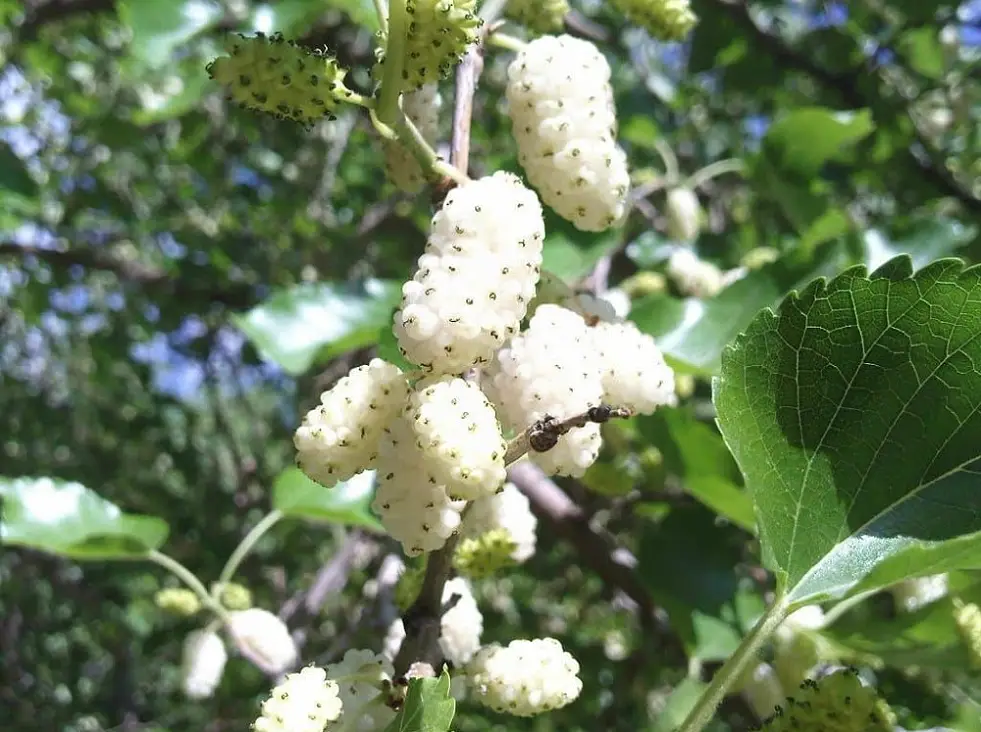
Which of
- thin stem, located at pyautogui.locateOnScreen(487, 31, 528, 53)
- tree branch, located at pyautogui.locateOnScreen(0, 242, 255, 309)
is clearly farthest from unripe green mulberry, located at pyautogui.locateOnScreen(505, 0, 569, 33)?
tree branch, located at pyautogui.locateOnScreen(0, 242, 255, 309)

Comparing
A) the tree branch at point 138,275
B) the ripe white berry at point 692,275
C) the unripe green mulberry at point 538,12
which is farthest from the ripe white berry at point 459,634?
the tree branch at point 138,275

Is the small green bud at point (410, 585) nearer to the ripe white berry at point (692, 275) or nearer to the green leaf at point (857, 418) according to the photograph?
the green leaf at point (857, 418)

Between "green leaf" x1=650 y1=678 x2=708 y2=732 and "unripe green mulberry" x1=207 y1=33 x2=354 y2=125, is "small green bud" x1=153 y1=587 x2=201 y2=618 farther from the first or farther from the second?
"unripe green mulberry" x1=207 y1=33 x2=354 y2=125

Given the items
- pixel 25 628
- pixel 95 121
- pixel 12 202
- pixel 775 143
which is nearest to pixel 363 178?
pixel 95 121

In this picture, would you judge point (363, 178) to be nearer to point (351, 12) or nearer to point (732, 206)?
point (732, 206)

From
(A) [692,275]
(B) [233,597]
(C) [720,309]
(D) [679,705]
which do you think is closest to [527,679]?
(D) [679,705]

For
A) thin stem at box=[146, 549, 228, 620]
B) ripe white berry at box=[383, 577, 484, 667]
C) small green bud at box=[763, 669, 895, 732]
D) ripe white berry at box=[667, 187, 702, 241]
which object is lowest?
thin stem at box=[146, 549, 228, 620]

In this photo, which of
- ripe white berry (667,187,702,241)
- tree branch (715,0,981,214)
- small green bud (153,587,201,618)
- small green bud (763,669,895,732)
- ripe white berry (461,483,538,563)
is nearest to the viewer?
small green bud (763,669,895,732)
